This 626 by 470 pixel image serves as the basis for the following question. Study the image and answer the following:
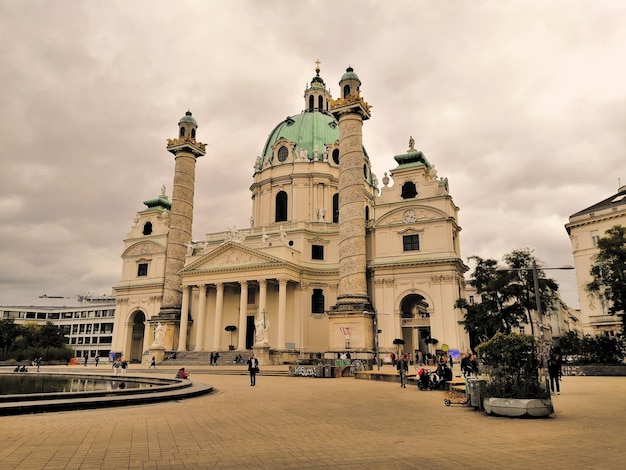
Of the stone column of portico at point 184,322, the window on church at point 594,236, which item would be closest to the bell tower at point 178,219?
the stone column of portico at point 184,322

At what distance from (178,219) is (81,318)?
61768 mm

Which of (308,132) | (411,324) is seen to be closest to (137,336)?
(308,132)

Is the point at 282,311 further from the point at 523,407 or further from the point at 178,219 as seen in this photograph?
the point at 523,407

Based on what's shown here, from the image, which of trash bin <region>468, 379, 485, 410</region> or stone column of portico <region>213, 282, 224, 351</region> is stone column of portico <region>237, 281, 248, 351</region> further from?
trash bin <region>468, 379, 485, 410</region>

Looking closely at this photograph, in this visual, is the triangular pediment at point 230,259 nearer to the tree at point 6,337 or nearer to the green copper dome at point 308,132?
the green copper dome at point 308,132

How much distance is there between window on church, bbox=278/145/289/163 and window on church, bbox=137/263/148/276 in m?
22.1

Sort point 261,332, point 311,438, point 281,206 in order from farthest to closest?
point 281,206 < point 261,332 < point 311,438

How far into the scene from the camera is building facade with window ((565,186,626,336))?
161 ft

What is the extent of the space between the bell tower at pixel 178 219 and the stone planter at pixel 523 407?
44.8m

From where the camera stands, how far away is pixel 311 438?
31.0 ft

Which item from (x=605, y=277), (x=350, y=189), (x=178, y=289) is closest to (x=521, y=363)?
(x=605, y=277)

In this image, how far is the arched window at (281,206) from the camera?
6012 centimetres

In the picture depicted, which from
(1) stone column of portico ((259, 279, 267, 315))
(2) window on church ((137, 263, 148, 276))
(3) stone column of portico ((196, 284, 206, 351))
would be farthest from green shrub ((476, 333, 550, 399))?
(2) window on church ((137, 263, 148, 276))

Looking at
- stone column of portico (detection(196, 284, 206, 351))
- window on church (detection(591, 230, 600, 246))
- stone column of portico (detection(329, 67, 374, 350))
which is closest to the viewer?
stone column of portico (detection(329, 67, 374, 350))
